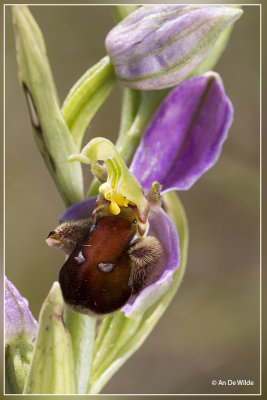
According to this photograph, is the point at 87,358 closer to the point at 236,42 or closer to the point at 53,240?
the point at 53,240

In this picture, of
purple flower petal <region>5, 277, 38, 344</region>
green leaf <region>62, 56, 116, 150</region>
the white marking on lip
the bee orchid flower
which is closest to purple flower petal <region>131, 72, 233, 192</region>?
the bee orchid flower

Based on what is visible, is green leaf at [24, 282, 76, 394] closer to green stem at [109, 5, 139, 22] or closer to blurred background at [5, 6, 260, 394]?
blurred background at [5, 6, 260, 394]

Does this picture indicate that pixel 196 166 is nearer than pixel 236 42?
Yes

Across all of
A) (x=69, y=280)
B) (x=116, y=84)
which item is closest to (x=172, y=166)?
(x=116, y=84)

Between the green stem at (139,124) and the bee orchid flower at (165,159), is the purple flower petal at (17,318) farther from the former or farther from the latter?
the green stem at (139,124)

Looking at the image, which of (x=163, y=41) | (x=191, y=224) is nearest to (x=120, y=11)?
(x=163, y=41)

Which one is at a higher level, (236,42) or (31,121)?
(31,121)
